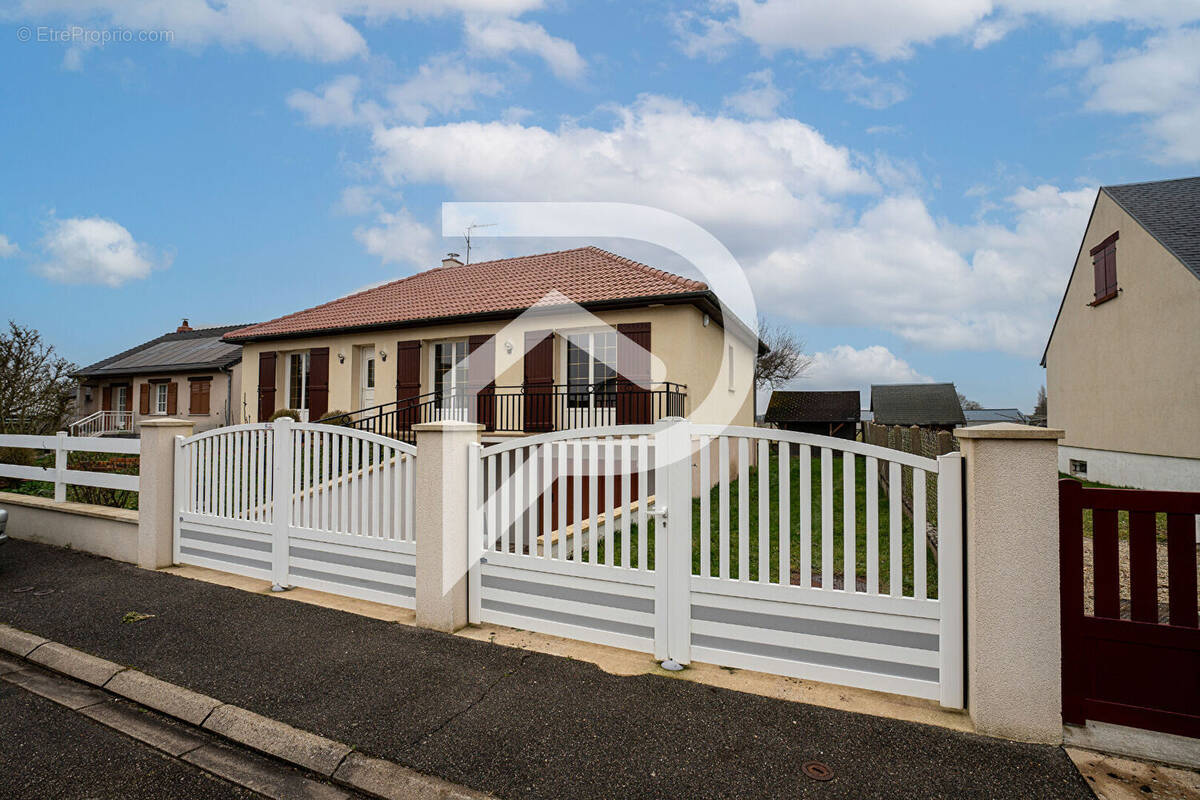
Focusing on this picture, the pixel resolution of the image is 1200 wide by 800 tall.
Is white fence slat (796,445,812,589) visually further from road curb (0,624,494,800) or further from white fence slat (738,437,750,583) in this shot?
road curb (0,624,494,800)

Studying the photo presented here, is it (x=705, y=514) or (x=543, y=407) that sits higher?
(x=543, y=407)

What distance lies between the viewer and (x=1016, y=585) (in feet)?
8.56

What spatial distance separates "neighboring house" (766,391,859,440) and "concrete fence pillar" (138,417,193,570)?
29.5 meters

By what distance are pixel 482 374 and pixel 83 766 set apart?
35.5ft

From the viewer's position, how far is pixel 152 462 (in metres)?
5.82

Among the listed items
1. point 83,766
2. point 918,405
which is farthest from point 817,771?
point 918,405

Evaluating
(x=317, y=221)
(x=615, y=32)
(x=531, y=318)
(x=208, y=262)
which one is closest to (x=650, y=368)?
(x=531, y=318)

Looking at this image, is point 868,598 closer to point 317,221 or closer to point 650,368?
point 650,368

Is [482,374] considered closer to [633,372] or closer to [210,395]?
[633,372]

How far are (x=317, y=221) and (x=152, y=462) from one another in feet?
20.0

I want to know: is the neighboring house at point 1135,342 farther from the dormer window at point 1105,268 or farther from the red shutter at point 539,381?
the red shutter at point 539,381

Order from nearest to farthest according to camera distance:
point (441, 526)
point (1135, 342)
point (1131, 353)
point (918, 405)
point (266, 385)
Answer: point (441, 526)
point (1135, 342)
point (1131, 353)
point (266, 385)
point (918, 405)

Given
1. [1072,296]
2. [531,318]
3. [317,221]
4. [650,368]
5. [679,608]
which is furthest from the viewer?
[1072,296]

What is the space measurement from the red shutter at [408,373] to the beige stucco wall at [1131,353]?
54.8ft
